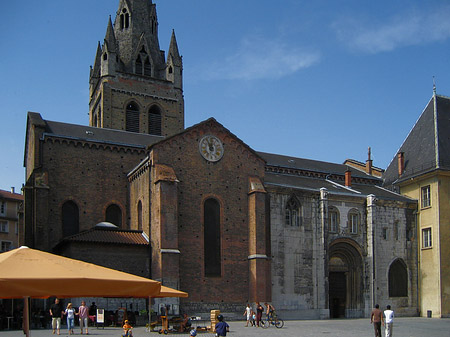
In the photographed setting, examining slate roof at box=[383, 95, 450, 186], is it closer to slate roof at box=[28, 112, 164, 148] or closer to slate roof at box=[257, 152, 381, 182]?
slate roof at box=[257, 152, 381, 182]

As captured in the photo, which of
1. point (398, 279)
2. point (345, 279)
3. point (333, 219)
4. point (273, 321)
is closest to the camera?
point (273, 321)

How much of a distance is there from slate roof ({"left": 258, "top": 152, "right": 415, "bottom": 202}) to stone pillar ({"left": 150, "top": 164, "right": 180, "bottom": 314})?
7.09 metres

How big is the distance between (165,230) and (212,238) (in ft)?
12.3

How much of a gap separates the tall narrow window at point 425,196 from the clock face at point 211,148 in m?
16.0

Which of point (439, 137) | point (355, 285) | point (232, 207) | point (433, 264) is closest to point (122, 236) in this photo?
point (232, 207)

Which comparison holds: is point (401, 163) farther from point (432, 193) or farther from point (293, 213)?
point (293, 213)

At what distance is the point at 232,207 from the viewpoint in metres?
34.8

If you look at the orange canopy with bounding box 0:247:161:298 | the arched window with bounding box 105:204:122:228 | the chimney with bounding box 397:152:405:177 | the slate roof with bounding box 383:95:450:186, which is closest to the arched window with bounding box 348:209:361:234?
the slate roof with bounding box 383:95:450:186

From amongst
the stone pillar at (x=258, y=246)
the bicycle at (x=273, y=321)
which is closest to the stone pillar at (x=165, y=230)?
the bicycle at (x=273, y=321)

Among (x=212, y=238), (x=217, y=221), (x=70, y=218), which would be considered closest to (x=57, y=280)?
(x=212, y=238)

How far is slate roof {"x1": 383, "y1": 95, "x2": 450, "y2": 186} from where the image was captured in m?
40.5

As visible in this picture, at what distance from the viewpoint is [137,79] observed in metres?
49.3

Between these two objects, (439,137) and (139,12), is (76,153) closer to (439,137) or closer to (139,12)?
(139,12)

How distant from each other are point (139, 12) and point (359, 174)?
24.9 metres
